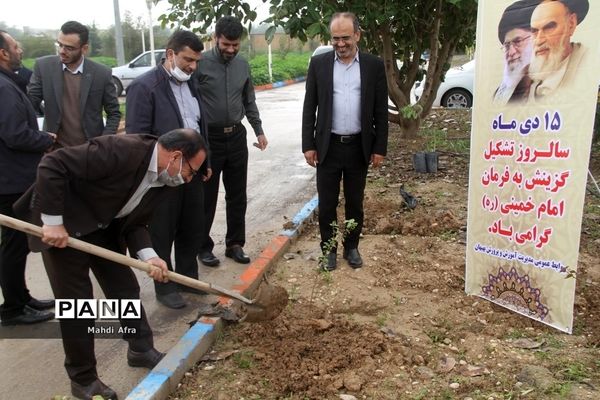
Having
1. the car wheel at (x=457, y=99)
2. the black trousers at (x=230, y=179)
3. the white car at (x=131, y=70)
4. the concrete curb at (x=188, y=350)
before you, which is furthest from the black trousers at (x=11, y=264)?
the white car at (x=131, y=70)

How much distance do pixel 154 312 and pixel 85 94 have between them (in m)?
1.71

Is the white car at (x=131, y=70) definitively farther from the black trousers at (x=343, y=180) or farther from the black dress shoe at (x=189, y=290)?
the black trousers at (x=343, y=180)

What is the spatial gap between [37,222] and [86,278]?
1.20 feet

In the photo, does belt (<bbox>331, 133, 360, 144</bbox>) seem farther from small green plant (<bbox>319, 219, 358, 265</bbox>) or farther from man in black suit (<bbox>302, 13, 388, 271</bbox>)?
small green plant (<bbox>319, 219, 358, 265</bbox>)

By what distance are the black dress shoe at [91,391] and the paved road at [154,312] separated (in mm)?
143

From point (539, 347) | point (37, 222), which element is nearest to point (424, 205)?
point (539, 347)

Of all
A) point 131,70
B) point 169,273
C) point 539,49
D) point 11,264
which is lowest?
point 11,264

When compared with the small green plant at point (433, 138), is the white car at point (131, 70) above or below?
above

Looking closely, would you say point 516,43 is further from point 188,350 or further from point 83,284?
point 83,284

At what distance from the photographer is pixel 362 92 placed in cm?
412

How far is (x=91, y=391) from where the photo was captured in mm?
2859

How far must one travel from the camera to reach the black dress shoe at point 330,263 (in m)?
4.43

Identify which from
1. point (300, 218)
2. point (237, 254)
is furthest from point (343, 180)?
point (300, 218)

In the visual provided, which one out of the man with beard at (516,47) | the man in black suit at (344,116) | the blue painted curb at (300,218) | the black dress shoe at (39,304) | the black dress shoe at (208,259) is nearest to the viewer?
the man with beard at (516,47)
